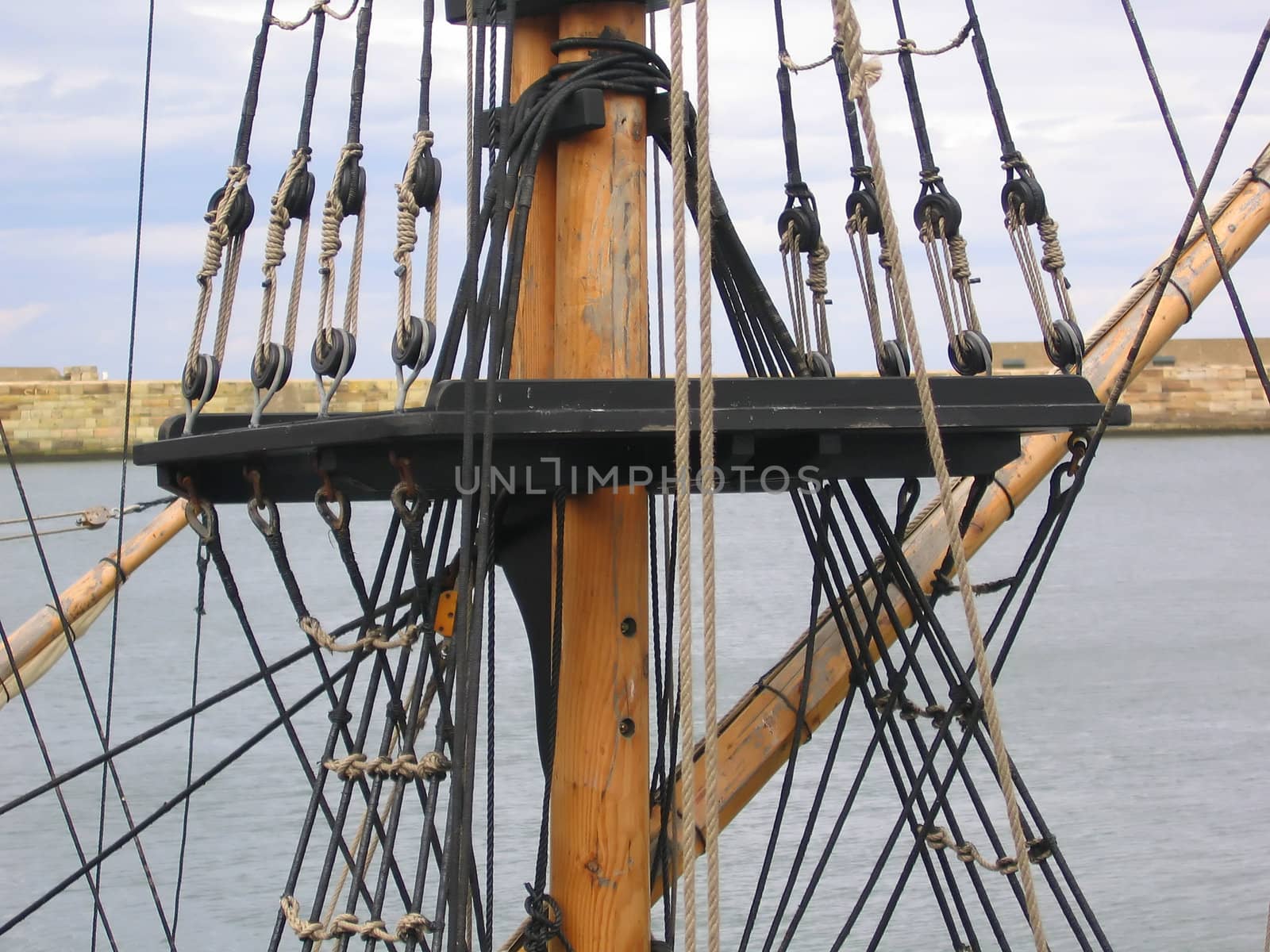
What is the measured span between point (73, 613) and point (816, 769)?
513cm

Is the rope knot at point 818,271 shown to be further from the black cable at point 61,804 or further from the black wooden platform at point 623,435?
the black cable at point 61,804

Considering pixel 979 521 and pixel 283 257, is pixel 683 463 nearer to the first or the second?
pixel 283 257

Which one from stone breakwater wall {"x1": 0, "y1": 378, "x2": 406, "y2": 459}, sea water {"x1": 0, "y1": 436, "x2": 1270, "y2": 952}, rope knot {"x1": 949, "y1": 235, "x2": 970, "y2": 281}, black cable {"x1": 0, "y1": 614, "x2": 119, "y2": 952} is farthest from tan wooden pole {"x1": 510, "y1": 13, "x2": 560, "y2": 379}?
stone breakwater wall {"x1": 0, "y1": 378, "x2": 406, "y2": 459}

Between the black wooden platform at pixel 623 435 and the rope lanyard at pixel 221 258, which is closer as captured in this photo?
the black wooden platform at pixel 623 435

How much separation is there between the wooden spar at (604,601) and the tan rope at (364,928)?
15.1 inches

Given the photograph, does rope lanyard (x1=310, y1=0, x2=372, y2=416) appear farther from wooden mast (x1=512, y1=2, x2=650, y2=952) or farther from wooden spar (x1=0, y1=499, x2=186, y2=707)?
wooden spar (x1=0, y1=499, x2=186, y2=707)

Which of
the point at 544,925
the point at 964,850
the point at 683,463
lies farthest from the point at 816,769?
the point at 683,463

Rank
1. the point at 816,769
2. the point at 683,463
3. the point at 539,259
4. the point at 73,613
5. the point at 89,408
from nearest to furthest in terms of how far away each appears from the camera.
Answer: the point at 683,463, the point at 539,259, the point at 73,613, the point at 816,769, the point at 89,408

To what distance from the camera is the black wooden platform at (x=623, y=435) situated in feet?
7.66

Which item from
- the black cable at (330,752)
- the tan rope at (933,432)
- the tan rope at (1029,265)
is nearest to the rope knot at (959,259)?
the tan rope at (1029,265)

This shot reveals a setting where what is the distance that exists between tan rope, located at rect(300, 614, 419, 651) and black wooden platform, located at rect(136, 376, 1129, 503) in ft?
0.81

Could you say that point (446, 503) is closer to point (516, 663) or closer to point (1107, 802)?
point (1107, 802)

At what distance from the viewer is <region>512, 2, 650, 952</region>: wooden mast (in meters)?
2.77

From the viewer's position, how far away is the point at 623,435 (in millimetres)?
2393
